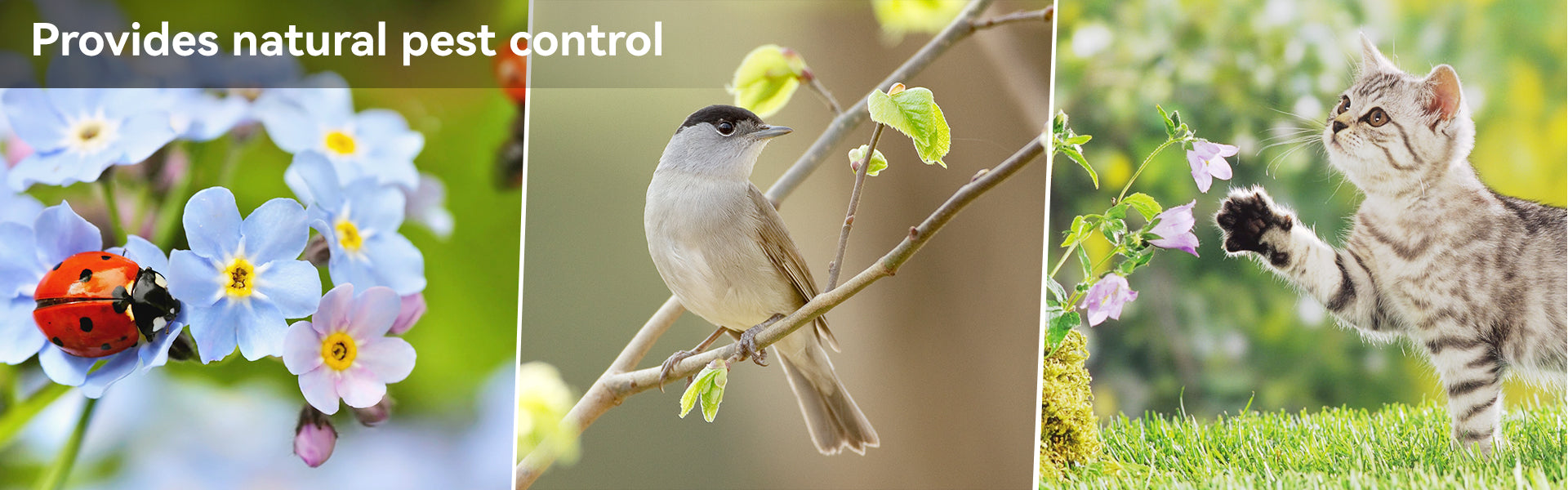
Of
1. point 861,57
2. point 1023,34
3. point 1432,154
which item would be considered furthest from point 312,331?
point 1432,154

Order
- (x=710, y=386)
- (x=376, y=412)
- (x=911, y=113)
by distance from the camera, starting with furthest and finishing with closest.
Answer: (x=376, y=412)
(x=710, y=386)
(x=911, y=113)

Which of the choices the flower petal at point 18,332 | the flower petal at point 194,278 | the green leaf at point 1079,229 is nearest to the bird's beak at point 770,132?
the green leaf at point 1079,229

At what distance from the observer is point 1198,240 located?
121cm

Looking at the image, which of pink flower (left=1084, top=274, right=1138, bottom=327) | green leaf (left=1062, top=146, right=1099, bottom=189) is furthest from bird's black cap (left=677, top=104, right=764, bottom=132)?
pink flower (left=1084, top=274, right=1138, bottom=327)

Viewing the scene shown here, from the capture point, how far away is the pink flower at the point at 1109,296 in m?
1.21

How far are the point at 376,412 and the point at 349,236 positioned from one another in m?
0.26

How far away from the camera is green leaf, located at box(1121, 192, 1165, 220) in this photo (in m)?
1.20

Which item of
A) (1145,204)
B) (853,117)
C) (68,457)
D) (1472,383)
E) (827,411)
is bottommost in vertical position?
(68,457)

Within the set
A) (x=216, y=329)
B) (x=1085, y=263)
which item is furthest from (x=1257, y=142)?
(x=216, y=329)

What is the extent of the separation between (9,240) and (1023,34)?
4.58 feet

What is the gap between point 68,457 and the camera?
3.98 ft

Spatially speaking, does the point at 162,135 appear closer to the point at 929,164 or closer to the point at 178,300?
the point at 178,300

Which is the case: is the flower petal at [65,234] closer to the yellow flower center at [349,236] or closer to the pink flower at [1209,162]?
the yellow flower center at [349,236]

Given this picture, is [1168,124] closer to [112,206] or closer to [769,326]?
[769,326]
